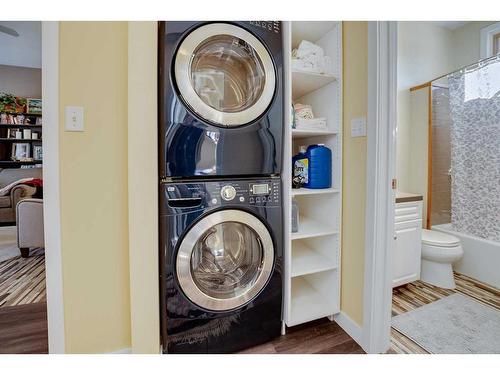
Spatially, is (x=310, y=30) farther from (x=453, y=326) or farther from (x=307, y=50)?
(x=453, y=326)

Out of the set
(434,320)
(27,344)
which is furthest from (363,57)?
(27,344)

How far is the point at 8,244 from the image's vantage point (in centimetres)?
295

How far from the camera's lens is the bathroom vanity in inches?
71.6

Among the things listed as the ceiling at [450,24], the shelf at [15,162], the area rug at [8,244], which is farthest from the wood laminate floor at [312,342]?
the shelf at [15,162]

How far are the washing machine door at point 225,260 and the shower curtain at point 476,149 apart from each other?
2112 mm

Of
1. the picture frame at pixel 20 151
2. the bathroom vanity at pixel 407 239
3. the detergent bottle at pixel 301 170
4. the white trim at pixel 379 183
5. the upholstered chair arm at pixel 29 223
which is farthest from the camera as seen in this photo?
the picture frame at pixel 20 151

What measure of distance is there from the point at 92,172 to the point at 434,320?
84.9 inches

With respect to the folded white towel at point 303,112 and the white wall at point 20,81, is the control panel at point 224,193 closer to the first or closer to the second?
the folded white towel at point 303,112

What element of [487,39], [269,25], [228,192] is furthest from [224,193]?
[487,39]

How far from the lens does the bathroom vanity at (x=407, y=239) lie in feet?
5.96

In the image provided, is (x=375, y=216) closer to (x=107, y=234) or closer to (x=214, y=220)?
(x=214, y=220)

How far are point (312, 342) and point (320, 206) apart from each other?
79 centimetres

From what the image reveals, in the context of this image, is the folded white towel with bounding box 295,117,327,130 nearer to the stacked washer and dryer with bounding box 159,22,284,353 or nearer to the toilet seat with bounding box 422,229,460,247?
the stacked washer and dryer with bounding box 159,22,284,353
